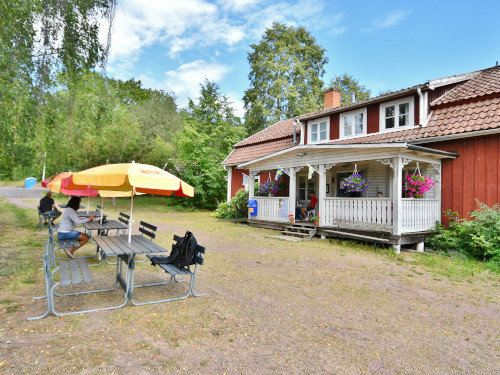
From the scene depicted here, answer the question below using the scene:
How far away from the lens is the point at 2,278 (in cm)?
588

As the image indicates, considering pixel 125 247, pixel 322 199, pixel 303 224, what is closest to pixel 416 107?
pixel 322 199

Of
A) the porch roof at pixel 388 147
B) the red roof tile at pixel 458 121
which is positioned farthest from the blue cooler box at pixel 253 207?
the red roof tile at pixel 458 121

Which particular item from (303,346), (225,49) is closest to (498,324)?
(303,346)

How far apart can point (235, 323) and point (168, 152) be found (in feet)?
84.9

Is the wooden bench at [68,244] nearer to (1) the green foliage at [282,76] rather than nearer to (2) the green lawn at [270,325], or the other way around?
(2) the green lawn at [270,325]

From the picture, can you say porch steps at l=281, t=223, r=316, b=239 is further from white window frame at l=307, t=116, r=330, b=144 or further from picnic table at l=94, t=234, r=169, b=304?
picnic table at l=94, t=234, r=169, b=304

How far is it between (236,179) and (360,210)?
1207 centimetres

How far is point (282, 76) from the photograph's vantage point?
114 ft

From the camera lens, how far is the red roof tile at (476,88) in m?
11.0

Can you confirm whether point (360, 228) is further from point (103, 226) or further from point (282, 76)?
point (282, 76)

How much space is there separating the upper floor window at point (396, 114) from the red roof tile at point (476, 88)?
0.92 meters

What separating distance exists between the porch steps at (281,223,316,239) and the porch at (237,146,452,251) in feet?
1.13

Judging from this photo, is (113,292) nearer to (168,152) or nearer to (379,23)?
(168,152)

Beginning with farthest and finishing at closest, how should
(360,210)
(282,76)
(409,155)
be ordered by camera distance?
(282,76) → (360,210) → (409,155)
